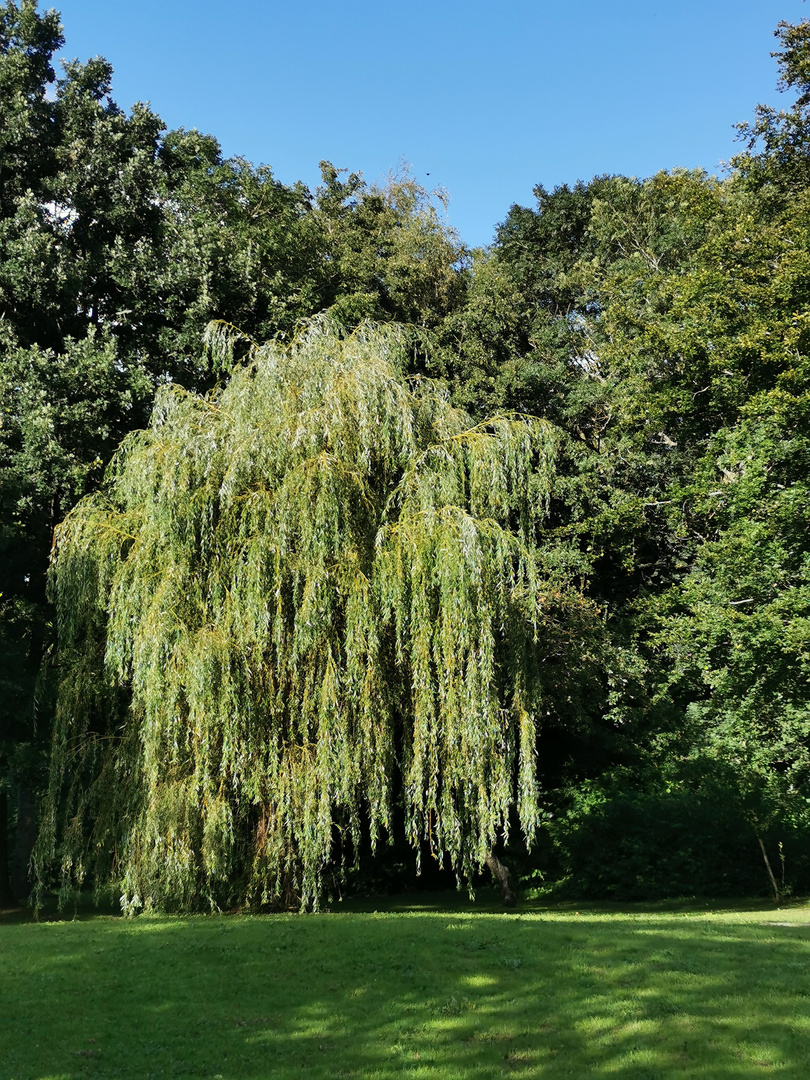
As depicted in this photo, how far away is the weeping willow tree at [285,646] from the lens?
10.9m

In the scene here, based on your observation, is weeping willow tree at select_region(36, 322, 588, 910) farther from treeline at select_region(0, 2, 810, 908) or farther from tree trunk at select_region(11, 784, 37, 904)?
tree trunk at select_region(11, 784, 37, 904)

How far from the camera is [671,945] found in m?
8.84

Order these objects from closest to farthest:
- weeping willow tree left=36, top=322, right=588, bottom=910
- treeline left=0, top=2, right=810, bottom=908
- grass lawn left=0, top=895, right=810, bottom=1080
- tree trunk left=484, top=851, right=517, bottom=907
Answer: grass lawn left=0, top=895, right=810, bottom=1080
weeping willow tree left=36, top=322, right=588, bottom=910
treeline left=0, top=2, right=810, bottom=908
tree trunk left=484, top=851, right=517, bottom=907

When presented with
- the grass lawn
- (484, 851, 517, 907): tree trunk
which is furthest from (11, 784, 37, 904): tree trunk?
(484, 851, 517, 907): tree trunk

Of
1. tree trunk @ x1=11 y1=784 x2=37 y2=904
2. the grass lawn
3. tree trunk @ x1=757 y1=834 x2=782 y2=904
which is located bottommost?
the grass lawn

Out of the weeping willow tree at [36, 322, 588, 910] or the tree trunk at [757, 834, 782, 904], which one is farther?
the tree trunk at [757, 834, 782, 904]

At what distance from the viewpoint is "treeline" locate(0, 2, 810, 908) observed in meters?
11.3

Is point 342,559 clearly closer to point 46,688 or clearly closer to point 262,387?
point 262,387

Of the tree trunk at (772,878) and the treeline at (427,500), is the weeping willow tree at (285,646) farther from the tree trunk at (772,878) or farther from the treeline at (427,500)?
the tree trunk at (772,878)

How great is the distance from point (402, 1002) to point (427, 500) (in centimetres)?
624

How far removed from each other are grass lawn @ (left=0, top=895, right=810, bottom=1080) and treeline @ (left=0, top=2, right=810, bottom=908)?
203cm

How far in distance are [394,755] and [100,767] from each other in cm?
420

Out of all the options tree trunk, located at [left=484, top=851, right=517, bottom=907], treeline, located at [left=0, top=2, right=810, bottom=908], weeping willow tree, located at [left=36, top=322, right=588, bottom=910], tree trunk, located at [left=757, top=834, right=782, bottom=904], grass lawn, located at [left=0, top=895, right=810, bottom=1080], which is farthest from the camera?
tree trunk, located at [left=757, top=834, right=782, bottom=904]

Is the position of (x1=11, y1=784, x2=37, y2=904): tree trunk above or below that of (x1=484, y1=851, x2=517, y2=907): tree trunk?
above
